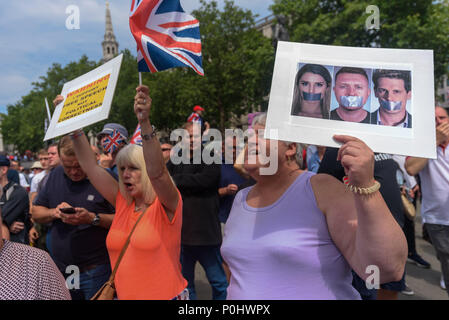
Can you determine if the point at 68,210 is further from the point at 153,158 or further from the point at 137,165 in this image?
Answer: the point at 153,158

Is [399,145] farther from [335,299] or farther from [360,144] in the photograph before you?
[335,299]

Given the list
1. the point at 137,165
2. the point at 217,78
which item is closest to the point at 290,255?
the point at 137,165

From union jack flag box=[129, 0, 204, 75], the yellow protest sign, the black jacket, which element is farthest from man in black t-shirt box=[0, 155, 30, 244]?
union jack flag box=[129, 0, 204, 75]

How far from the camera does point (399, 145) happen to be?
47.9 inches

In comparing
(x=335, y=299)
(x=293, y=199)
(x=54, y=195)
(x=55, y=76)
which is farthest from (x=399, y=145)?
(x=55, y=76)

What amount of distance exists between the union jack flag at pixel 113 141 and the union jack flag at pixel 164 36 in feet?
6.36

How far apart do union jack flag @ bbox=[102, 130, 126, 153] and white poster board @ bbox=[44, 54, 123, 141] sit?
4.28 feet

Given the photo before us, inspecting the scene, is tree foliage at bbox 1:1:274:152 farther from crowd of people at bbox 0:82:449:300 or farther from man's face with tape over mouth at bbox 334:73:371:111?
man's face with tape over mouth at bbox 334:73:371:111

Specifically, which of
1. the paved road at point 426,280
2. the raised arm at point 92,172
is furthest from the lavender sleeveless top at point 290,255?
the paved road at point 426,280

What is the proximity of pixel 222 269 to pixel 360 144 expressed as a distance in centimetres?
290

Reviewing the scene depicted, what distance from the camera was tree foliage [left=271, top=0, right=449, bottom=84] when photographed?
621 inches

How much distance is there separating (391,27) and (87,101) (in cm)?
1735

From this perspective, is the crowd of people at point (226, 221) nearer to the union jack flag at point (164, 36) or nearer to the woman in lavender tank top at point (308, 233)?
the woman in lavender tank top at point (308, 233)
